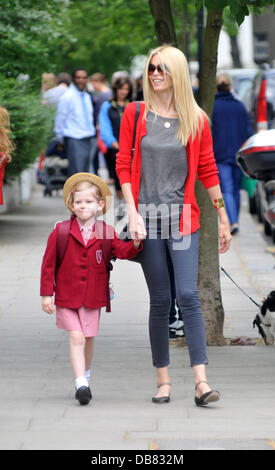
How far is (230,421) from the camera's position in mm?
5449

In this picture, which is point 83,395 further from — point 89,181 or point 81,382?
point 89,181

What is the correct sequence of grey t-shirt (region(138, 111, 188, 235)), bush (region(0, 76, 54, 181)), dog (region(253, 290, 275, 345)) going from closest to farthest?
grey t-shirt (region(138, 111, 188, 235)) → dog (region(253, 290, 275, 345)) → bush (region(0, 76, 54, 181))

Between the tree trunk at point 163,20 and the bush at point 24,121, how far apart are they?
16.8ft

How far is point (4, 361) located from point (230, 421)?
200 centimetres

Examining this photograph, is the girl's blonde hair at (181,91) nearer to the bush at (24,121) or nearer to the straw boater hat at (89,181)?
the straw boater hat at (89,181)

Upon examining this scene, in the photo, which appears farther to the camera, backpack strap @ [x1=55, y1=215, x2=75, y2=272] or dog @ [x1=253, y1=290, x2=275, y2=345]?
dog @ [x1=253, y1=290, x2=275, y2=345]

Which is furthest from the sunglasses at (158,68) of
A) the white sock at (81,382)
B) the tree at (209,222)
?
the white sock at (81,382)

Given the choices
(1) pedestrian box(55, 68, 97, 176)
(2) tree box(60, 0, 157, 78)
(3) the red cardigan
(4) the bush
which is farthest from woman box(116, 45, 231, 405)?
(1) pedestrian box(55, 68, 97, 176)

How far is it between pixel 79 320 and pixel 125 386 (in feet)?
1.71

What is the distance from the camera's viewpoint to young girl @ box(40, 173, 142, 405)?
5961 mm

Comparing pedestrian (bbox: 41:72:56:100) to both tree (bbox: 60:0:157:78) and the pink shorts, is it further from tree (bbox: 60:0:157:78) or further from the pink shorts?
the pink shorts

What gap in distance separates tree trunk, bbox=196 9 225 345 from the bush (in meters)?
5.27

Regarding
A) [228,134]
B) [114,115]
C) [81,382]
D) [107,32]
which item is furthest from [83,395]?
[107,32]

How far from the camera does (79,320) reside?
605 cm
